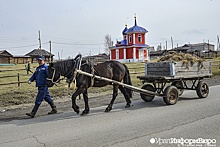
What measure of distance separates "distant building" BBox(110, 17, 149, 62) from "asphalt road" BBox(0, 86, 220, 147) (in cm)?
4006

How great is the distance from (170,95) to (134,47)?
1552 inches

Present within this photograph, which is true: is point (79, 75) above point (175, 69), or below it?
below

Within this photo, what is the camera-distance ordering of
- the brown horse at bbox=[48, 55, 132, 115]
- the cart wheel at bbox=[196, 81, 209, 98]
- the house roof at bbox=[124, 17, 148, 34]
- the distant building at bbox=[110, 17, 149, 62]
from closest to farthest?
the brown horse at bbox=[48, 55, 132, 115] → the cart wheel at bbox=[196, 81, 209, 98] → the distant building at bbox=[110, 17, 149, 62] → the house roof at bbox=[124, 17, 148, 34]

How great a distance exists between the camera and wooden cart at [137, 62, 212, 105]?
852 cm

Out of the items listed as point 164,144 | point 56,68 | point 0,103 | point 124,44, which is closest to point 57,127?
point 56,68

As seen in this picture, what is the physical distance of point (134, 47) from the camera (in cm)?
4741

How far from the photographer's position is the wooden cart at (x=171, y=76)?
28.0ft

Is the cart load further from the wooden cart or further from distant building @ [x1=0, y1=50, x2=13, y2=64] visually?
distant building @ [x1=0, y1=50, x2=13, y2=64]

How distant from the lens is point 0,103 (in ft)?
32.9

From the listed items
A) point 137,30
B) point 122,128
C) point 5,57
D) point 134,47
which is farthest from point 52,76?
point 5,57

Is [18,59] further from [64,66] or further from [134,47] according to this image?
[64,66]

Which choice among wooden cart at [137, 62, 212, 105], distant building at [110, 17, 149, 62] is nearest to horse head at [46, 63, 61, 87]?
wooden cart at [137, 62, 212, 105]

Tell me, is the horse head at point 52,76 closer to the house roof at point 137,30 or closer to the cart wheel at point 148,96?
the cart wheel at point 148,96

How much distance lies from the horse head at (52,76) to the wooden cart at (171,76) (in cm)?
341
